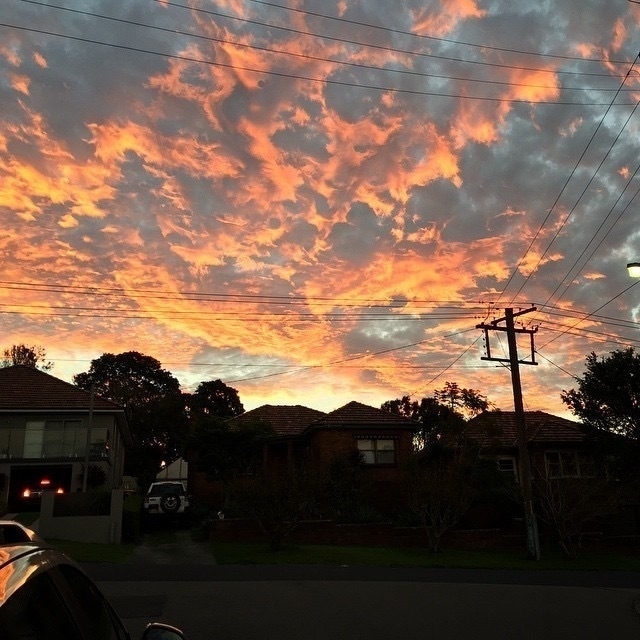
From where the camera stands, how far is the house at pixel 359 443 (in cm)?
2892

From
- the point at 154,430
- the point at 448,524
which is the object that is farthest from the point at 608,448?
the point at 154,430

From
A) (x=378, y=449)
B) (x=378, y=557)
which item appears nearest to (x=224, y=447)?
(x=378, y=449)

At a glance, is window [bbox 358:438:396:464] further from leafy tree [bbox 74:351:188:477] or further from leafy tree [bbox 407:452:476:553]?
leafy tree [bbox 74:351:188:477]

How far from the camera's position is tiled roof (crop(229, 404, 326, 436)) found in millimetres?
33625

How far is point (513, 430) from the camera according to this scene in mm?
32125

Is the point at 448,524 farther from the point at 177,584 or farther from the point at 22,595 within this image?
the point at 22,595

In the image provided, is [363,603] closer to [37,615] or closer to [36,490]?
[37,615]

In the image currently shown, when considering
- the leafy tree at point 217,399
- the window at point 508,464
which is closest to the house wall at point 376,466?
the window at point 508,464

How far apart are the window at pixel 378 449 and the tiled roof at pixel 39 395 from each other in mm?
12682

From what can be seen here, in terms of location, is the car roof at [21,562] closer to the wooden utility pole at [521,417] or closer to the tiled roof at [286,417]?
the wooden utility pole at [521,417]

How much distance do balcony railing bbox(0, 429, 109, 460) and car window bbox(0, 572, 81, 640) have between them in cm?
3035

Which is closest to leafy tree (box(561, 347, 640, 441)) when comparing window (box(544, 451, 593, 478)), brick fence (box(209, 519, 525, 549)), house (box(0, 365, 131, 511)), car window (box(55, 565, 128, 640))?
window (box(544, 451, 593, 478))

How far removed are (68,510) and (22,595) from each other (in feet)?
64.7

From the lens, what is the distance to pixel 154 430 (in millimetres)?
63688
